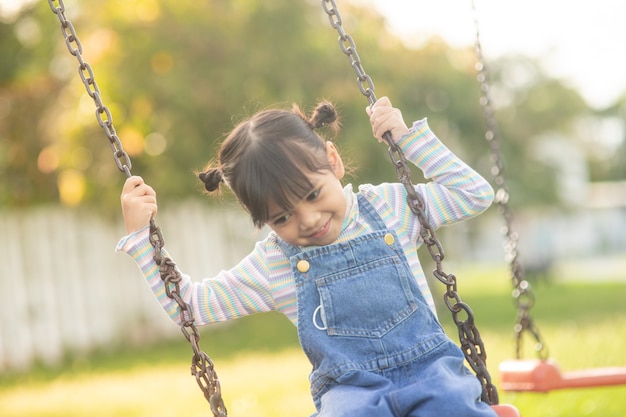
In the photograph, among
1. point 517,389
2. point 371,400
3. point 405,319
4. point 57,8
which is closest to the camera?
point 371,400

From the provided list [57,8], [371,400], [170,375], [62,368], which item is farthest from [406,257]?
[62,368]

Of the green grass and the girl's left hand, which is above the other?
the girl's left hand

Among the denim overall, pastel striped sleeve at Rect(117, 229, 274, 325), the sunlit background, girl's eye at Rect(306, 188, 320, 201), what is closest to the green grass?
the sunlit background

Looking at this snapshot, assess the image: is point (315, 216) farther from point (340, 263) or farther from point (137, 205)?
point (137, 205)

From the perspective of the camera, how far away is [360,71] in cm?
271

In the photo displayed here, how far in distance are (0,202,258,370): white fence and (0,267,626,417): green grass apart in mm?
252

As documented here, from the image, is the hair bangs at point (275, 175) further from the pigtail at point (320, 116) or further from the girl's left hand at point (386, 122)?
the girl's left hand at point (386, 122)

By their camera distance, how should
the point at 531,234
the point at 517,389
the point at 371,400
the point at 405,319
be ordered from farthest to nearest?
the point at 531,234 < the point at 517,389 < the point at 405,319 < the point at 371,400

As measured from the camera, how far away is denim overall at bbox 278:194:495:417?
2.34 metres

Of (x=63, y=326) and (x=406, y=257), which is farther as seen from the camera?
(x=63, y=326)

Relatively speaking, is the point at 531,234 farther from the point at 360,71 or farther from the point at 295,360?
the point at 360,71

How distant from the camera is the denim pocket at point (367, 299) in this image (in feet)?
8.15

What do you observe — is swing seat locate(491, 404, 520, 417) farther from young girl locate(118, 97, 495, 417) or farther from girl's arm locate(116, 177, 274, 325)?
girl's arm locate(116, 177, 274, 325)

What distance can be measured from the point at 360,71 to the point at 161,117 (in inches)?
284
